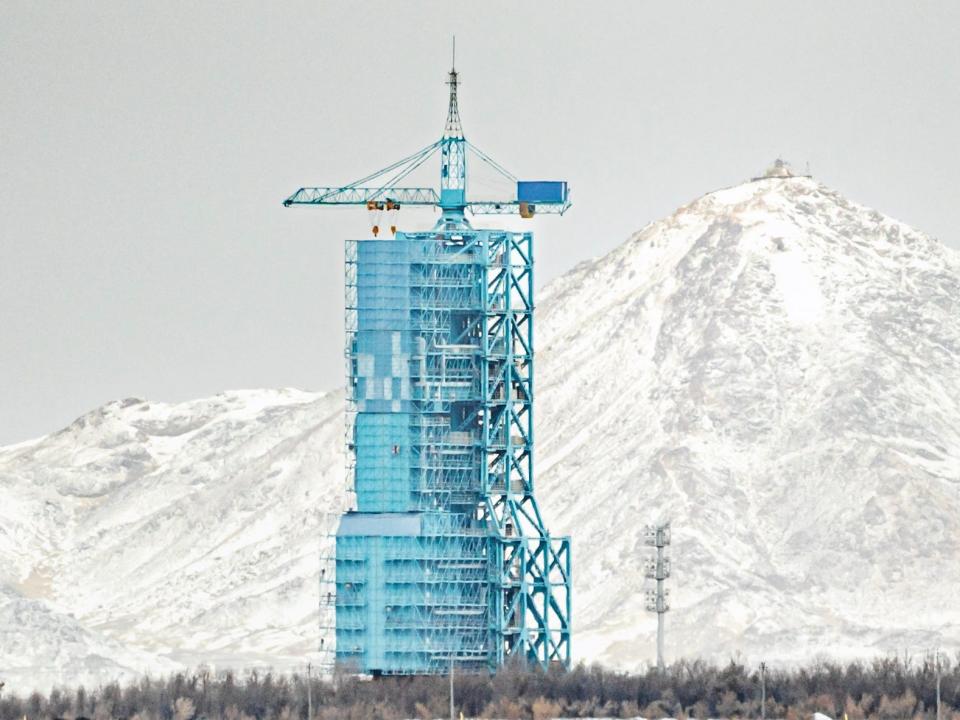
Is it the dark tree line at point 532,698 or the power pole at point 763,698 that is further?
the dark tree line at point 532,698

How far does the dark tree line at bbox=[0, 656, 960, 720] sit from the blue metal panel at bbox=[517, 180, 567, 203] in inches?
776

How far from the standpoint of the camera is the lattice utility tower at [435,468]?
4422 inches

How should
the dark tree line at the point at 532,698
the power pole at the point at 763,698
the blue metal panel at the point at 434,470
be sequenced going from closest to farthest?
the power pole at the point at 763,698 → the dark tree line at the point at 532,698 → the blue metal panel at the point at 434,470

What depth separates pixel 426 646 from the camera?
112250 millimetres

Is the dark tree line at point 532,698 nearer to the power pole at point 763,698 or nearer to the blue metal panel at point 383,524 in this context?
the power pole at point 763,698

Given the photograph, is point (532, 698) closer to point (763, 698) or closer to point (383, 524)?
point (763, 698)

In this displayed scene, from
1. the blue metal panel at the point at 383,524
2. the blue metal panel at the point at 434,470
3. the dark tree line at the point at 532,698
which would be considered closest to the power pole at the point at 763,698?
the dark tree line at the point at 532,698

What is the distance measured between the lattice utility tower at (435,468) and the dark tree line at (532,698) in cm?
194

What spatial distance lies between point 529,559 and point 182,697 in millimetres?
15569

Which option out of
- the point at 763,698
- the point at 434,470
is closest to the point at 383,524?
the point at 434,470

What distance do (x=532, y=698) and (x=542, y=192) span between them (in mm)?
25745

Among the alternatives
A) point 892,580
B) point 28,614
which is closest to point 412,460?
point 28,614

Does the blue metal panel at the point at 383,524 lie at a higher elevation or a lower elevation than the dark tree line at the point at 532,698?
higher

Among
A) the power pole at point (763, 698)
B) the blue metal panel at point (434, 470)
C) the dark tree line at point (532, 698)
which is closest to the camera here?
the power pole at point (763, 698)
